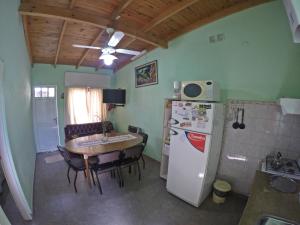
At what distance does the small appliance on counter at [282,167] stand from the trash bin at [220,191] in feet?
2.22

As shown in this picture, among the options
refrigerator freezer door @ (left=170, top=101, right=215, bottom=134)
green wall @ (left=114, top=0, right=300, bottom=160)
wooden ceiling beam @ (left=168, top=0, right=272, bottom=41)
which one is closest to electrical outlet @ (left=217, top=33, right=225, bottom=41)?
green wall @ (left=114, top=0, right=300, bottom=160)

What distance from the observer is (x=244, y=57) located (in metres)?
2.49

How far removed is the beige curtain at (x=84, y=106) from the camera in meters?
5.16

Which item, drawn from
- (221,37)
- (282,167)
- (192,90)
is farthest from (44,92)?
(282,167)

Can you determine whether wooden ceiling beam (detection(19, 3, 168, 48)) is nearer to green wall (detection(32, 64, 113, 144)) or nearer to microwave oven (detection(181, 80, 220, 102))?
microwave oven (detection(181, 80, 220, 102))

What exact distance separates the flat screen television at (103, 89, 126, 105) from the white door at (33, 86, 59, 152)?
5.20ft

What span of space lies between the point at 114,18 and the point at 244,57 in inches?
90.5

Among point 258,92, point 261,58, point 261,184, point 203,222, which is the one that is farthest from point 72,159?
point 261,58

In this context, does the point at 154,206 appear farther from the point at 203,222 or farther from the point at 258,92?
the point at 258,92

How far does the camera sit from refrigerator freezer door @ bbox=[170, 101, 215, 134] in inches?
86.0

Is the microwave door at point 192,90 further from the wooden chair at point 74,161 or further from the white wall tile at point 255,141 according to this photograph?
the wooden chair at point 74,161

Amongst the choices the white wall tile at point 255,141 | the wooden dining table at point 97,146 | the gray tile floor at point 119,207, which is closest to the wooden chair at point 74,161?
the wooden dining table at point 97,146

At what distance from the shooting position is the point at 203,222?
211 centimetres

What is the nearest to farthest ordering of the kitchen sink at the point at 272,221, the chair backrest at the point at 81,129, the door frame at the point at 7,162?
1. the kitchen sink at the point at 272,221
2. the door frame at the point at 7,162
3. the chair backrest at the point at 81,129
